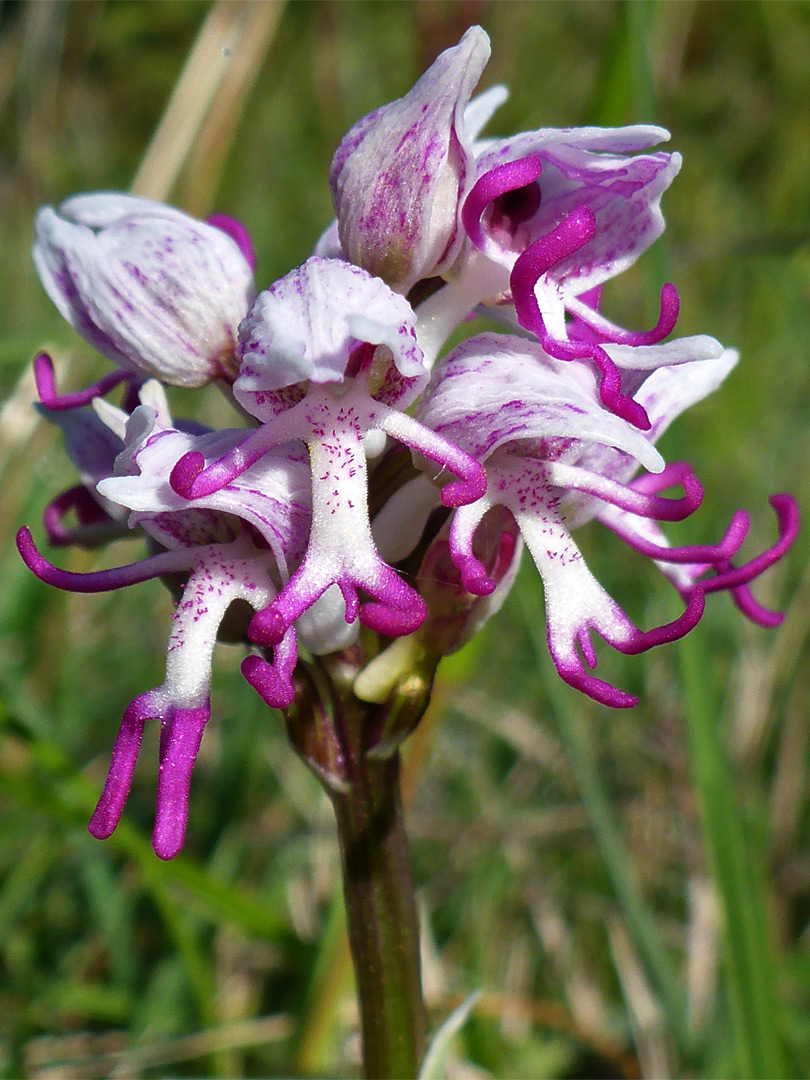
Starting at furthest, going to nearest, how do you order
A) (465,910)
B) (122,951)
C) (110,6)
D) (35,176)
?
1. (110,6)
2. (35,176)
3. (465,910)
4. (122,951)

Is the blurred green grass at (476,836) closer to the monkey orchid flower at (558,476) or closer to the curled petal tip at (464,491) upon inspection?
the monkey orchid flower at (558,476)

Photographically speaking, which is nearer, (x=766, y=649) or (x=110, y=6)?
(x=766, y=649)

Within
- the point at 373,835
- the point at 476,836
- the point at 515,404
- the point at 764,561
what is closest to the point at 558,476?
Answer: the point at 515,404

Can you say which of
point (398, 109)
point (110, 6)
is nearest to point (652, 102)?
point (398, 109)

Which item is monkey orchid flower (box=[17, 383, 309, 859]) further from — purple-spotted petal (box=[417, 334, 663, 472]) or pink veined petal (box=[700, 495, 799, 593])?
pink veined petal (box=[700, 495, 799, 593])

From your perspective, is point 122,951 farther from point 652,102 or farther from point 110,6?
point 110,6

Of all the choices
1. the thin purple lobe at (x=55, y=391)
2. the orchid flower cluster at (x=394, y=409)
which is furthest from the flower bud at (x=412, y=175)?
the thin purple lobe at (x=55, y=391)
